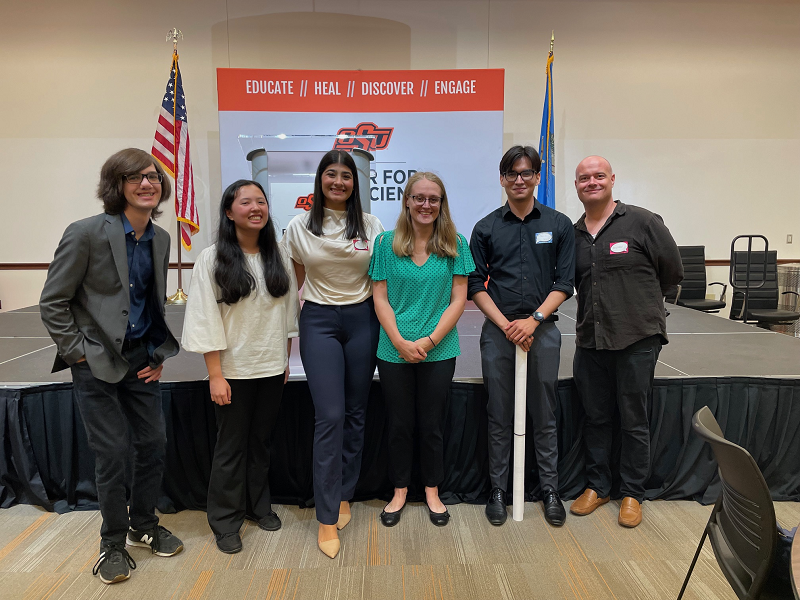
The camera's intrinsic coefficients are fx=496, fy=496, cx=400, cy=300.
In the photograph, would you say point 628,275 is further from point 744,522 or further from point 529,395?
point 744,522

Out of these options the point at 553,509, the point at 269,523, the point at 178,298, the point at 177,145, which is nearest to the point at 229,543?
the point at 269,523

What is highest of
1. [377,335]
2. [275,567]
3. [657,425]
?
[377,335]

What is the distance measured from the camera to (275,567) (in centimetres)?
173

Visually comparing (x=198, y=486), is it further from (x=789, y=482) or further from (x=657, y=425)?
(x=789, y=482)

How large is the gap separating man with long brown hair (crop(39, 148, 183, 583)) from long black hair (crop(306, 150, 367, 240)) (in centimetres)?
50

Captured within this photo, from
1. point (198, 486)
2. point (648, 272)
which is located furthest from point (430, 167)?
point (198, 486)

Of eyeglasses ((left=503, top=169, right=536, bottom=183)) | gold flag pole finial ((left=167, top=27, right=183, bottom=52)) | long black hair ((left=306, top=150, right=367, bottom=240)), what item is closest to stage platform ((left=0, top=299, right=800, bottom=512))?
long black hair ((left=306, top=150, right=367, bottom=240))

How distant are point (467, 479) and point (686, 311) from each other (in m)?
3.28

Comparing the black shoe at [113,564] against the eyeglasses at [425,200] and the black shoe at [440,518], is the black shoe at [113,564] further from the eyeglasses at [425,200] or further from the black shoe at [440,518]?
the eyeglasses at [425,200]

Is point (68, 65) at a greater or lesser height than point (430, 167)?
greater

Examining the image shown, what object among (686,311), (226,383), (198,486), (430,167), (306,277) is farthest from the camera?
(430,167)

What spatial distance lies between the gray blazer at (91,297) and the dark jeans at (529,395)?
1314mm

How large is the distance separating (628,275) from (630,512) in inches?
37.3

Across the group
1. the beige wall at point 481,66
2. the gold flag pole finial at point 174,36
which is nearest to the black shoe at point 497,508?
the beige wall at point 481,66
